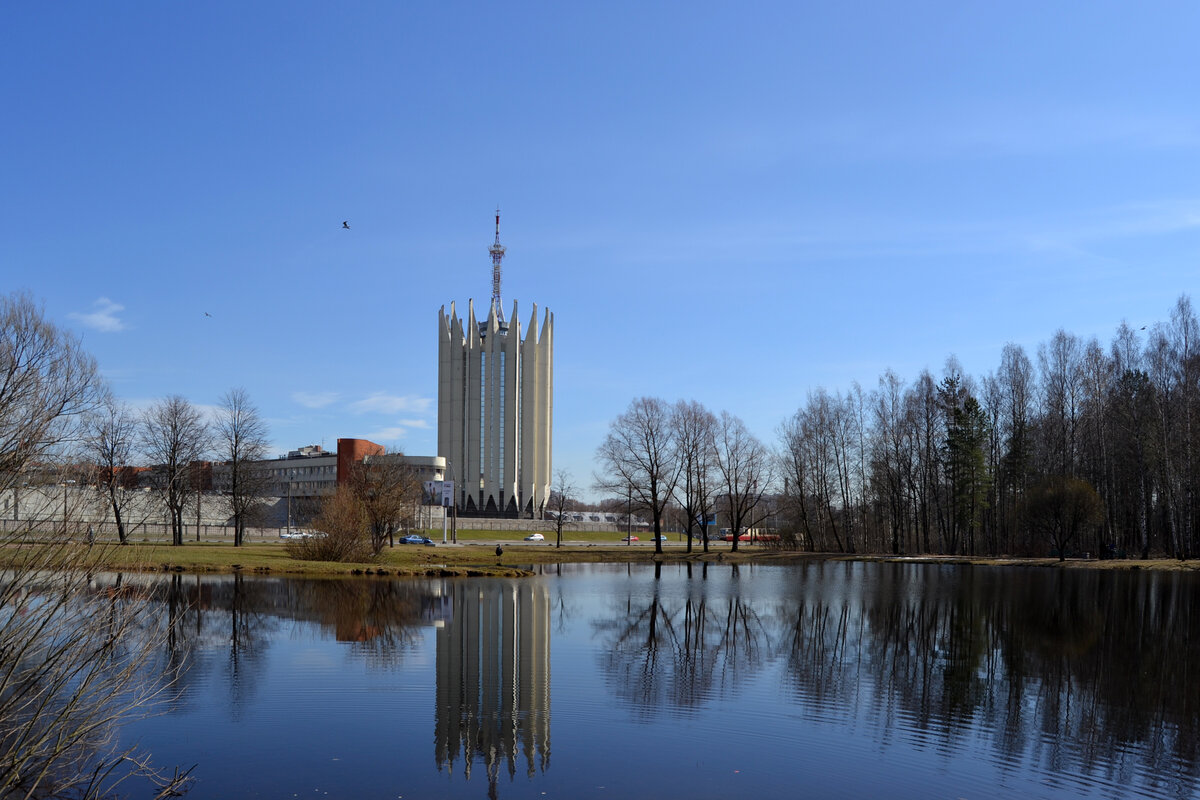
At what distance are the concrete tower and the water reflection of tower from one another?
364 ft

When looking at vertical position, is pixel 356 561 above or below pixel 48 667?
below

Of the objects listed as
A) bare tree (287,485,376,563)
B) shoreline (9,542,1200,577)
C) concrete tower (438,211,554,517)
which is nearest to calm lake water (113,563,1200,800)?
shoreline (9,542,1200,577)

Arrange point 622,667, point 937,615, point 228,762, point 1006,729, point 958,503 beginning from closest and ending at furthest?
point 228,762
point 1006,729
point 622,667
point 937,615
point 958,503

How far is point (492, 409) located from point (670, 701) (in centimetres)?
12701

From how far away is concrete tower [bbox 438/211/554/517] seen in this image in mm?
142875

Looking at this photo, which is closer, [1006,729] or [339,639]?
[1006,729]

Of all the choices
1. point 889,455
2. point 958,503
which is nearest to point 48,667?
point 958,503

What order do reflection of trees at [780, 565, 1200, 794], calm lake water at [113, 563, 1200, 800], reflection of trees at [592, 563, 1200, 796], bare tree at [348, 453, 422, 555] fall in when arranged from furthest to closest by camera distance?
bare tree at [348, 453, 422, 555]
reflection of trees at [592, 563, 1200, 796]
reflection of trees at [780, 565, 1200, 794]
calm lake water at [113, 563, 1200, 800]

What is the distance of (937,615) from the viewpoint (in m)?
33.5

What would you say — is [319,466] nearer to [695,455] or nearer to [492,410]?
[492,410]

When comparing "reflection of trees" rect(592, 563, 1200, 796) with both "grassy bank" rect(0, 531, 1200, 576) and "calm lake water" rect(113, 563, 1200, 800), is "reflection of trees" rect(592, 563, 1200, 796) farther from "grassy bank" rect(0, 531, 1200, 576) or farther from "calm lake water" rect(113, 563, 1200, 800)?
"grassy bank" rect(0, 531, 1200, 576)

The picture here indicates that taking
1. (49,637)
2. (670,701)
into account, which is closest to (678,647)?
(670,701)

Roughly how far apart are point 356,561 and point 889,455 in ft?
183

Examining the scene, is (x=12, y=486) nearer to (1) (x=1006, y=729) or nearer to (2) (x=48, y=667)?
(2) (x=48, y=667)
